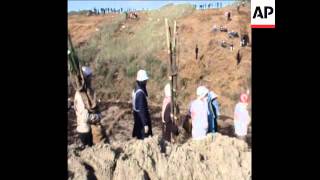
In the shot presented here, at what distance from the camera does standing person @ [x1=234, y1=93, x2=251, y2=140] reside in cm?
769

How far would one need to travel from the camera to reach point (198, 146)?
301 inches

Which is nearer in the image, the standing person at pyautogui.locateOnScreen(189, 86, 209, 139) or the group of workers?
the group of workers

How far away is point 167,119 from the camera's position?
24.8ft

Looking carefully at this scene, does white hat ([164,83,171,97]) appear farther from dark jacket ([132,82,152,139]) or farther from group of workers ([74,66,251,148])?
dark jacket ([132,82,152,139])

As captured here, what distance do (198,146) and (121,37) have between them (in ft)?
4.24

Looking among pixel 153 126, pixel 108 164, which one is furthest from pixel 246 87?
pixel 108 164

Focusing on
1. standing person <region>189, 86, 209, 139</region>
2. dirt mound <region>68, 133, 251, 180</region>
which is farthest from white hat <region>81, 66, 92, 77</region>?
standing person <region>189, 86, 209, 139</region>

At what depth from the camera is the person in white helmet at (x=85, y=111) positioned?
23.7 ft

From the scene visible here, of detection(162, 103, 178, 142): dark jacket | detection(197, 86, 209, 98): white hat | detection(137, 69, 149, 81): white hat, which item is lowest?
detection(162, 103, 178, 142): dark jacket

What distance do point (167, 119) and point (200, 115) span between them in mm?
343

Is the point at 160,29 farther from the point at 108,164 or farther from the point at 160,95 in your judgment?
the point at 108,164
